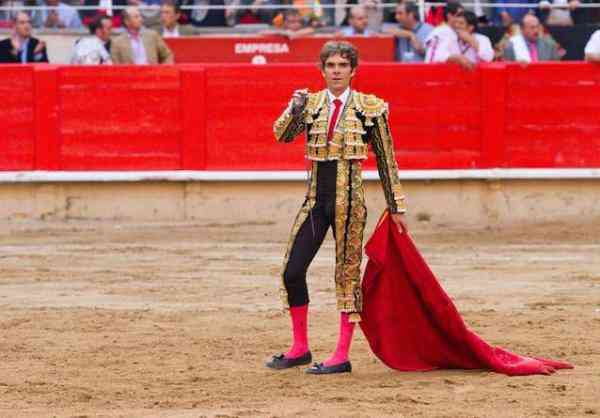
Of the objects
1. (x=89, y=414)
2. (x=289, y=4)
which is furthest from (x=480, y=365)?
(x=289, y=4)

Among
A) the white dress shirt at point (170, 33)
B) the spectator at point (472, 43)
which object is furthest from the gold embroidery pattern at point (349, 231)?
the white dress shirt at point (170, 33)

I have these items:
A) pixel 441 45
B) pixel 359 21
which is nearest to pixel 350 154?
pixel 441 45

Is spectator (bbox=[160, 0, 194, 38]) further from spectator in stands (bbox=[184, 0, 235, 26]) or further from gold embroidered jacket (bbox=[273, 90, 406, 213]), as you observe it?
gold embroidered jacket (bbox=[273, 90, 406, 213])

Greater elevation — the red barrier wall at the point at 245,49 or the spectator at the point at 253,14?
the spectator at the point at 253,14

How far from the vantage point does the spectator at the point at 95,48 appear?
12375mm

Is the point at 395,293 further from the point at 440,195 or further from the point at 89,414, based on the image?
the point at 440,195

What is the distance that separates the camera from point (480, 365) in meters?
6.51

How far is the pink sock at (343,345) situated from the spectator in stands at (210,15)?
26.9 feet

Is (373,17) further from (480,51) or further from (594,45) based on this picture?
(594,45)

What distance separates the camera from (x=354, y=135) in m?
6.42

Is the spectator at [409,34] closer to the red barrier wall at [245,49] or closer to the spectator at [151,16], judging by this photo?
the red barrier wall at [245,49]

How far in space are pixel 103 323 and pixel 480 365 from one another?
2.25m

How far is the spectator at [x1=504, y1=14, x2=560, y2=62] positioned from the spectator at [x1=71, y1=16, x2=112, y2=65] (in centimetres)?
330

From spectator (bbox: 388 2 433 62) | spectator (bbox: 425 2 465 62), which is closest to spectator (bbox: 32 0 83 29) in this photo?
spectator (bbox: 388 2 433 62)
